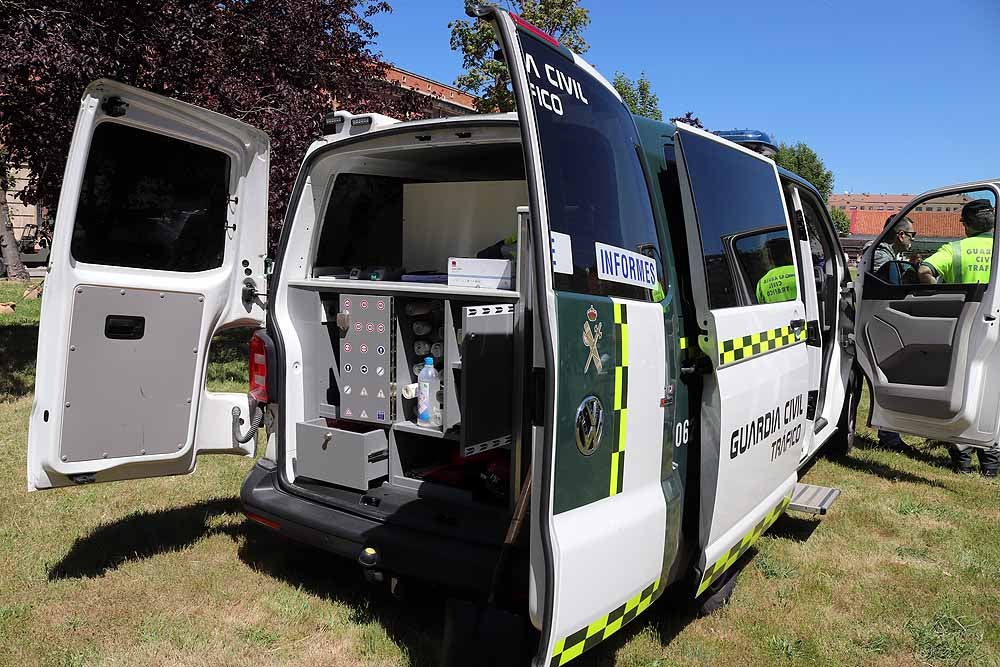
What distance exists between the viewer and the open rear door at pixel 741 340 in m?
2.65

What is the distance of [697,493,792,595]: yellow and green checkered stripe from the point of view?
109 inches

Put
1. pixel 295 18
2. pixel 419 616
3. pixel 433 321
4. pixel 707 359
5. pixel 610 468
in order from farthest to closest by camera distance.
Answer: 1. pixel 295 18
2. pixel 433 321
3. pixel 419 616
4. pixel 707 359
5. pixel 610 468

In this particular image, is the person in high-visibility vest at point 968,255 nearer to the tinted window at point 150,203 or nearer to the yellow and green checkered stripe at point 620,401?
the yellow and green checkered stripe at point 620,401

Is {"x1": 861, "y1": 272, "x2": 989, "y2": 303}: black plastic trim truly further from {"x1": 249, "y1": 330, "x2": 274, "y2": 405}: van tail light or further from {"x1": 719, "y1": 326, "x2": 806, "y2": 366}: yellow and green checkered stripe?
{"x1": 249, "y1": 330, "x2": 274, "y2": 405}: van tail light

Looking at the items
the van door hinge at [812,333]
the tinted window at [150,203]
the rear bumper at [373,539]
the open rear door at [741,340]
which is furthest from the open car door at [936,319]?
the tinted window at [150,203]

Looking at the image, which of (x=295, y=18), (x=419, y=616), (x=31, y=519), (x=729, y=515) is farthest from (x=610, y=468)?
(x=295, y=18)

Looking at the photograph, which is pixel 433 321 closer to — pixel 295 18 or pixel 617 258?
pixel 617 258

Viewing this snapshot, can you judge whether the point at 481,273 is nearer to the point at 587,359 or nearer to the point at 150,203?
the point at 587,359

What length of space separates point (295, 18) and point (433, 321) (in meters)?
6.02

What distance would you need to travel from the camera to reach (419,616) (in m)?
3.17

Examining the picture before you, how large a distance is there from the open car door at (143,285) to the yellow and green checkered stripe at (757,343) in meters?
2.22

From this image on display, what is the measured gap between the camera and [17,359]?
8.45 metres

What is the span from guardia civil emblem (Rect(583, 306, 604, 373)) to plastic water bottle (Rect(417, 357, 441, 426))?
4.99 ft

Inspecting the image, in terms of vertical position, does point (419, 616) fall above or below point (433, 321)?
below
